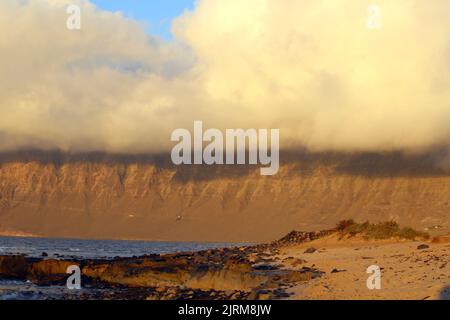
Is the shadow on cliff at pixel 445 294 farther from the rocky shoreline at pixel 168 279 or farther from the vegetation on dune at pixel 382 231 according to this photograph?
the vegetation on dune at pixel 382 231

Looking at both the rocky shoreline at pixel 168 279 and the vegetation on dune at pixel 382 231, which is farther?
the vegetation on dune at pixel 382 231

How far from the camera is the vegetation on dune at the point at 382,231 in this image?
1987 inches

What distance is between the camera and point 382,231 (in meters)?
51.8

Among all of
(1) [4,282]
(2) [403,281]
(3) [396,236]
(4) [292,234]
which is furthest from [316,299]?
(4) [292,234]

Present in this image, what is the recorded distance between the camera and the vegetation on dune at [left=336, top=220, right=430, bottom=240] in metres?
50.5

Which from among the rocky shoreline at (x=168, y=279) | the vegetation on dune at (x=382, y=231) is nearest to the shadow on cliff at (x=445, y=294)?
the rocky shoreline at (x=168, y=279)

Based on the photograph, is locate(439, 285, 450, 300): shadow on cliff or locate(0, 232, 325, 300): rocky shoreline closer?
locate(439, 285, 450, 300): shadow on cliff

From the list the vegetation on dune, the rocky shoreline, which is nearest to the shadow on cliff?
the rocky shoreline

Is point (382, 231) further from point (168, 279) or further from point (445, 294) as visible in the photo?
point (445, 294)

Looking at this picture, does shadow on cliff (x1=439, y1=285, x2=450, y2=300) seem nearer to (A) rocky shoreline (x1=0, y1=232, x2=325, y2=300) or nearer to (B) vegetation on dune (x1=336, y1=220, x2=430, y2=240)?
(A) rocky shoreline (x1=0, y1=232, x2=325, y2=300)

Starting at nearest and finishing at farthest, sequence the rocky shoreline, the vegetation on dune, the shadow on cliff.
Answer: the shadow on cliff, the rocky shoreline, the vegetation on dune

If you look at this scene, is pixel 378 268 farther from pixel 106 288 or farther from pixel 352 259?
pixel 106 288
